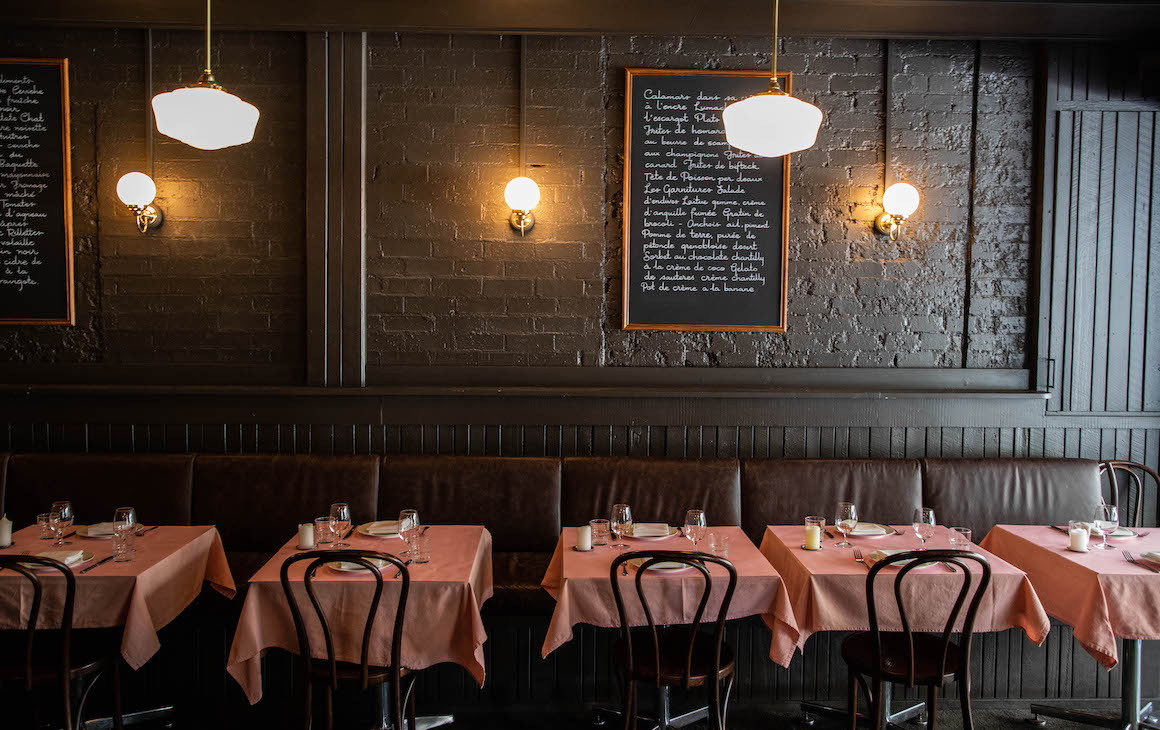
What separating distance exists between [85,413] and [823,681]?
401 cm

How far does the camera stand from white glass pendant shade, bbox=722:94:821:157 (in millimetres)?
2760

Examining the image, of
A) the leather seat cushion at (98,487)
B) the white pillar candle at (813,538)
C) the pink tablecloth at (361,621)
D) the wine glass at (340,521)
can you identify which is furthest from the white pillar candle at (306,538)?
the white pillar candle at (813,538)

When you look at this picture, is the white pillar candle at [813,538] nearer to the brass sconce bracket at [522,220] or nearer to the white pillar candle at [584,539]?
the white pillar candle at [584,539]

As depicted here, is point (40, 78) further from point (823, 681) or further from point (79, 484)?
point (823, 681)

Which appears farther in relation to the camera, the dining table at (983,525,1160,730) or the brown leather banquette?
the brown leather banquette

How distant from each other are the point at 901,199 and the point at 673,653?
262 centimetres

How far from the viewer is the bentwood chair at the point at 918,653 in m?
2.64

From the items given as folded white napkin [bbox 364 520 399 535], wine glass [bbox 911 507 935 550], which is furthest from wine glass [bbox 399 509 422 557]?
wine glass [bbox 911 507 935 550]

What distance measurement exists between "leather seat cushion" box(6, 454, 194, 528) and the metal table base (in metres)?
4.25

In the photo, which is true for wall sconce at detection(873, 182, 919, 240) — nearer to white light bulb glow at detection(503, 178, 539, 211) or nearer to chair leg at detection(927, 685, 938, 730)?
white light bulb glow at detection(503, 178, 539, 211)

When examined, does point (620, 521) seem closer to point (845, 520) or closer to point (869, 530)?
point (845, 520)

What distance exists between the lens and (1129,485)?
4.10 metres

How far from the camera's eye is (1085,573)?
2885 mm

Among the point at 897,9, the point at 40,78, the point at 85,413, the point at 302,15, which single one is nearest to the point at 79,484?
the point at 85,413
